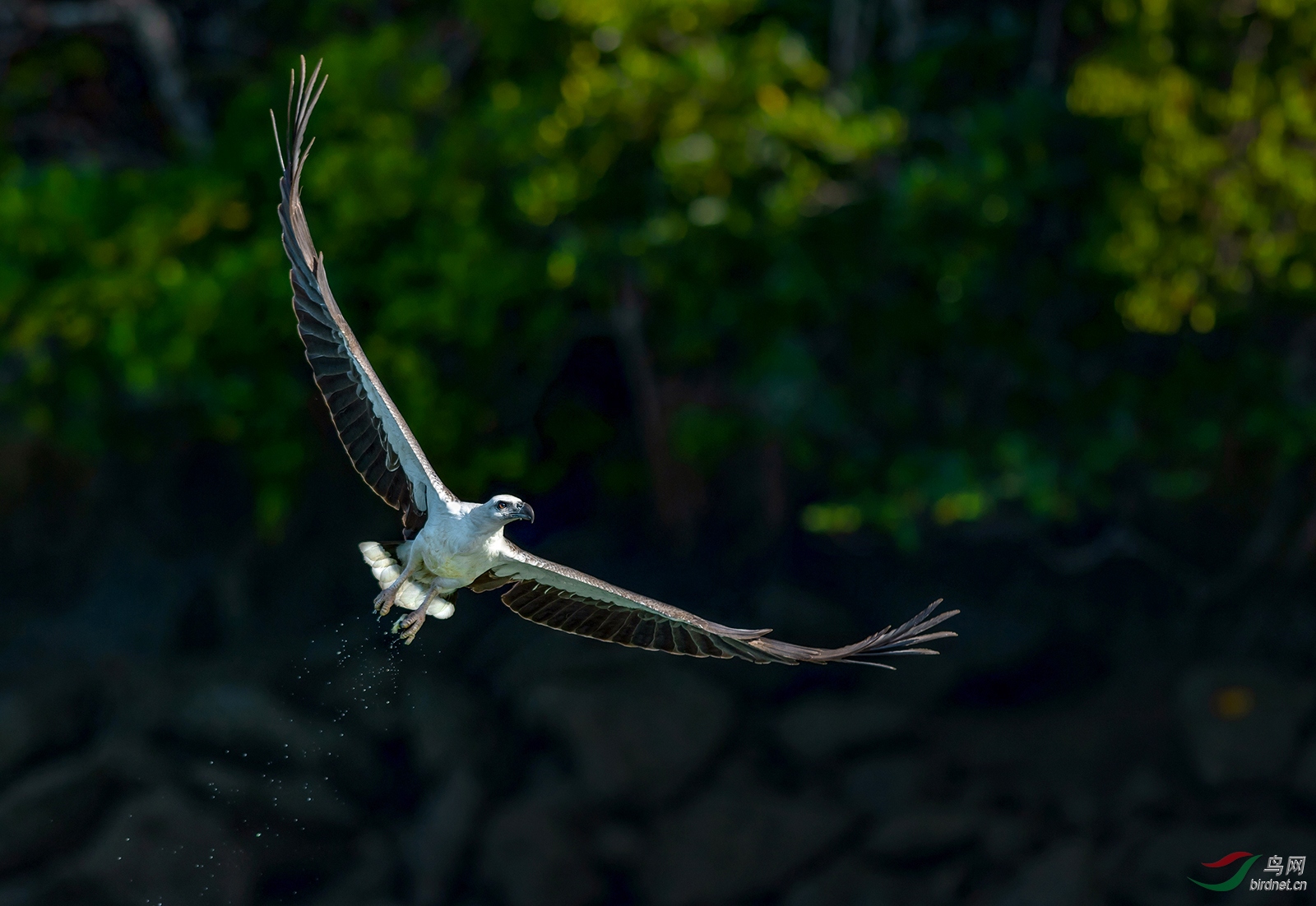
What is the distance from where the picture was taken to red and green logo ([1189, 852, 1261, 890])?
28.7 feet

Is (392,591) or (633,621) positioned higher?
(392,591)

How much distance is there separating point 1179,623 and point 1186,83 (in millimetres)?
4073

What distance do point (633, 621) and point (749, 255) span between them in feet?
15.6

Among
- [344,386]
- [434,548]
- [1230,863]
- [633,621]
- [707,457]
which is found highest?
[344,386]

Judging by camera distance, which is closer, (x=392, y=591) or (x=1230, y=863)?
(x=392, y=591)

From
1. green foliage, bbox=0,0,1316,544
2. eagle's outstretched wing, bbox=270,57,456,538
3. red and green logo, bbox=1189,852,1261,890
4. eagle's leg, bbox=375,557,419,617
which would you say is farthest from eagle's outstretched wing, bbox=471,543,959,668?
red and green logo, bbox=1189,852,1261,890

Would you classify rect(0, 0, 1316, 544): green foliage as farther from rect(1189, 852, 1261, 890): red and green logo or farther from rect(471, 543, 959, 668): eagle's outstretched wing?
rect(471, 543, 959, 668): eagle's outstretched wing

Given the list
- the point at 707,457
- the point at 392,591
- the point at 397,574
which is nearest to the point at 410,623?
the point at 392,591

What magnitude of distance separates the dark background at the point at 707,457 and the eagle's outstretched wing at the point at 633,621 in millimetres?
3717

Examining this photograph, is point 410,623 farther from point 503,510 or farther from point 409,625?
point 503,510

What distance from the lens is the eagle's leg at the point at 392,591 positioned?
15.2ft

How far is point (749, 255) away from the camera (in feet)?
30.4

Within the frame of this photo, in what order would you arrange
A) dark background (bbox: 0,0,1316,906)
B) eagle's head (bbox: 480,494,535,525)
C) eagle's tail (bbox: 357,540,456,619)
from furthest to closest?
dark background (bbox: 0,0,1316,906)
eagle's tail (bbox: 357,540,456,619)
eagle's head (bbox: 480,494,535,525)

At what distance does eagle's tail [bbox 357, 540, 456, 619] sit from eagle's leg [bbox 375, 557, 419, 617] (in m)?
0.03
